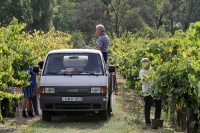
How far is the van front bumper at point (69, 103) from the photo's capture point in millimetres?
12227

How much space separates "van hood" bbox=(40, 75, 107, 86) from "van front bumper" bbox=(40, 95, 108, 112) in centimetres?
33

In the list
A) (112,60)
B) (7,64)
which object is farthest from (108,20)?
(7,64)

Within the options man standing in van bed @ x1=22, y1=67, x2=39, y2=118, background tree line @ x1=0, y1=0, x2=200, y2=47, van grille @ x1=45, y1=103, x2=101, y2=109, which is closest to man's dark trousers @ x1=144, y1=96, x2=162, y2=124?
van grille @ x1=45, y1=103, x2=101, y2=109

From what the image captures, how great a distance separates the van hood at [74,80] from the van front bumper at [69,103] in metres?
0.33

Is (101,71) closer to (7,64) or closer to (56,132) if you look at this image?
(56,132)

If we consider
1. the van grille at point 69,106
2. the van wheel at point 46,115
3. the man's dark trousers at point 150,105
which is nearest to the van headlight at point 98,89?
the van grille at point 69,106

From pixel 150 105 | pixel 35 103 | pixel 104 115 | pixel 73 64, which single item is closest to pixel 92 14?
pixel 35 103

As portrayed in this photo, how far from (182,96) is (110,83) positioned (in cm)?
506

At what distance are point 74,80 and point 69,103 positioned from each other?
0.60 meters

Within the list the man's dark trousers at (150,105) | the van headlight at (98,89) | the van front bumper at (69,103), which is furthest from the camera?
the van headlight at (98,89)

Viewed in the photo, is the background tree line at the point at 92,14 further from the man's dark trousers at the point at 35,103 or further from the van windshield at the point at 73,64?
the van windshield at the point at 73,64

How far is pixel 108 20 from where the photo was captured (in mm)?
54156

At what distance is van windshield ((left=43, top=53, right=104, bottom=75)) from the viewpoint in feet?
41.9

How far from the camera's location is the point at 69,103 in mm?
12234
